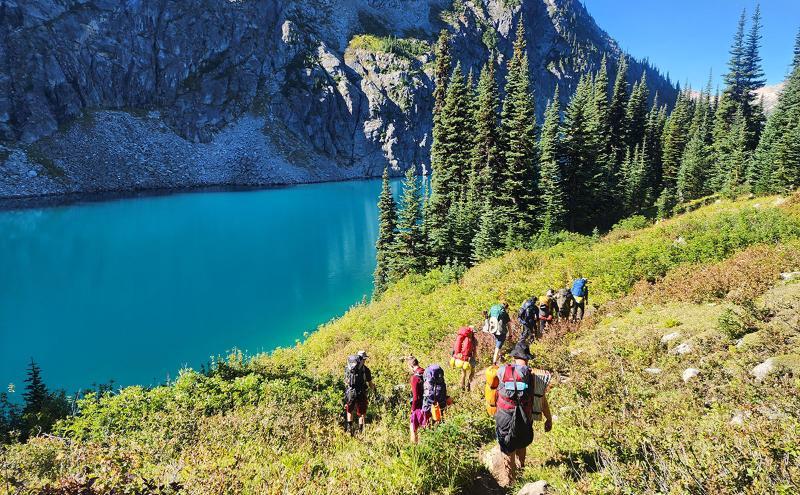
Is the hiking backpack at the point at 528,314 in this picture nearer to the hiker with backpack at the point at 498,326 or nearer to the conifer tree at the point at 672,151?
the hiker with backpack at the point at 498,326

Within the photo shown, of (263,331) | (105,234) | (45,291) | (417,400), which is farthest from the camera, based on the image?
(105,234)

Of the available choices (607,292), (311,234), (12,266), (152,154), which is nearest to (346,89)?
(152,154)

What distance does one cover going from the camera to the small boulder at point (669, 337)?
33.9ft

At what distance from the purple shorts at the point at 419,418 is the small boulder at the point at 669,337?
6.29 m

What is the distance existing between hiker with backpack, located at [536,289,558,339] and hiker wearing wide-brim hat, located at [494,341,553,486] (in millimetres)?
8179

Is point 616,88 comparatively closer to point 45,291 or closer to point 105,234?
point 45,291

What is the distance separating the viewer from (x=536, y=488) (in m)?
5.64

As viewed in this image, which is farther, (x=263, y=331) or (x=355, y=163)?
(x=355, y=163)

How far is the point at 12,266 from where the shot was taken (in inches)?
1925

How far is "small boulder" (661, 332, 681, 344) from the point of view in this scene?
10.3 meters

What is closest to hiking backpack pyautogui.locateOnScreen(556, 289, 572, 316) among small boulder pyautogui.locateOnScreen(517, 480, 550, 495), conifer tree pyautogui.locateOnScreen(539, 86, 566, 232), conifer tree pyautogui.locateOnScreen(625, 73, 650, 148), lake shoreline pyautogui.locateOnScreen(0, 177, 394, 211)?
small boulder pyautogui.locateOnScreen(517, 480, 550, 495)

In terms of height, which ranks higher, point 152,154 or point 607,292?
point 152,154

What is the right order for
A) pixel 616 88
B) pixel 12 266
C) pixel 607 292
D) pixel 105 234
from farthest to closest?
pixel 105 234 → pixel 616 88 → pixel 12 266 → pixel 607 292

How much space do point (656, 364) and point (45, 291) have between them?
167ft
